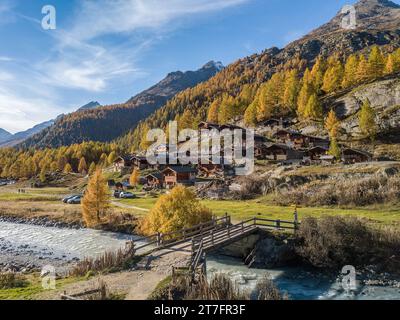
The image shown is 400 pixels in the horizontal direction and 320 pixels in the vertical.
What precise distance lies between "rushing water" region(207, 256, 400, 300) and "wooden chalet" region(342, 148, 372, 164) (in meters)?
58.7

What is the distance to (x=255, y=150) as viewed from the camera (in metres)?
107

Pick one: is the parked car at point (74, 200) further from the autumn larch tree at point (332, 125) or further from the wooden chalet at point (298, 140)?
the autumn larch tree at point (332, 125)

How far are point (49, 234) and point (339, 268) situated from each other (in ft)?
143

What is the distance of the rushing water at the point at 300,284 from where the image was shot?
2598 cm

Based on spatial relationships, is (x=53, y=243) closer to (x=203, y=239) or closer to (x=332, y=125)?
(x=203, y=239)

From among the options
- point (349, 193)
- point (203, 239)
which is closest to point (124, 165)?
point (349, 193)

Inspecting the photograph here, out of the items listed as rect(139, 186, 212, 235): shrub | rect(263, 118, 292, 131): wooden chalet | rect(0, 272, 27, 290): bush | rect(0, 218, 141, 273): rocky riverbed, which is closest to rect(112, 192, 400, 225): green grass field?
rect(139, 186, 212, 235): shrub

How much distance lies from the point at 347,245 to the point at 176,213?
18.3m

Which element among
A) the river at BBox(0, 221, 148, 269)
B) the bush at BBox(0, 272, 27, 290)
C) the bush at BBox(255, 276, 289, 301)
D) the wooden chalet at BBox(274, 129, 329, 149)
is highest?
the wooden chalet at BBox(274, 129, 329, 149)

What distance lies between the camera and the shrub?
39.8 meters

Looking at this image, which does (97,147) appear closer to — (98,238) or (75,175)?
(75,175)

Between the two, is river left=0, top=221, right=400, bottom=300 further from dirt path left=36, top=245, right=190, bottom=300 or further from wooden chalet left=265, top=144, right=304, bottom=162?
wooden chalet left=265, top=144, right=304, bottom=162

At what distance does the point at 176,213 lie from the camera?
132ft

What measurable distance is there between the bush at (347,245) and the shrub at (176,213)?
12383 millimetres
